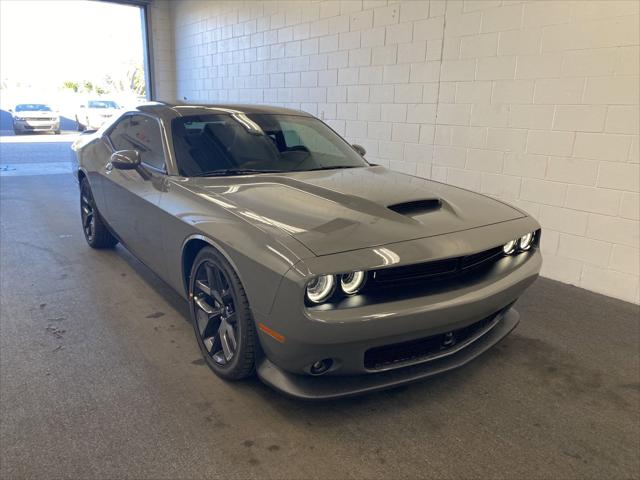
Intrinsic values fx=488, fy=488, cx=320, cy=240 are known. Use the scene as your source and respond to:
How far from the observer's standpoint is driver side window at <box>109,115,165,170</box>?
10.5 feet

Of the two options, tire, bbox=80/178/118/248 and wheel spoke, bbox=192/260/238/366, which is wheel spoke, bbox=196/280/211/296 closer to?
wheel spoke, bbox=192/260/238/366

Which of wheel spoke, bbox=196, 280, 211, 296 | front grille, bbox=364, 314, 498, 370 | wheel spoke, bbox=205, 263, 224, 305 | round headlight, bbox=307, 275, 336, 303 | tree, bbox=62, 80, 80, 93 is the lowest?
front grille, bbox=364, 314, 498, 370

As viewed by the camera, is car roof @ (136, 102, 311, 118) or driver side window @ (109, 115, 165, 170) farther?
car roof @ (136, 102, 311, 118)

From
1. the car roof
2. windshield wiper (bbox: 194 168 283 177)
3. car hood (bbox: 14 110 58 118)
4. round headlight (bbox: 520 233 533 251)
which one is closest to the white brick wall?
round headlight (bbox: 520 233 533 251)

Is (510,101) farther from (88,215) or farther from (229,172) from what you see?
(88,215)

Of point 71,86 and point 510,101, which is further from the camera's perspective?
point 71,86

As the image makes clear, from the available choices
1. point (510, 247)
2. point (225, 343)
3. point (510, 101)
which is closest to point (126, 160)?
point (225, 343)

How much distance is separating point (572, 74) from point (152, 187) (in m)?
3.37

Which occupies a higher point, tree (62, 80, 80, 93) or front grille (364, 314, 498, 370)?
tree (62, 80, 80, 93)

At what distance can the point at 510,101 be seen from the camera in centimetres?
439

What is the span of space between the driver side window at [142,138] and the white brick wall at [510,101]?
9.61 feet

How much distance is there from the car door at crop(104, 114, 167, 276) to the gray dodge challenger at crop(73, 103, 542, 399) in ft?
0.06

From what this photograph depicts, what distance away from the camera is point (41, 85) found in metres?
29.3

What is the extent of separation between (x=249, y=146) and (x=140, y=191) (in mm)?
783
